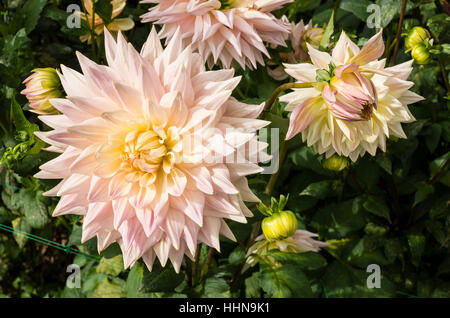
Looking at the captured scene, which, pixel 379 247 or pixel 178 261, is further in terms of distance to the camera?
pixel 379 247

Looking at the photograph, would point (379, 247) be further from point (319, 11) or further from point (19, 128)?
point (19, 128)

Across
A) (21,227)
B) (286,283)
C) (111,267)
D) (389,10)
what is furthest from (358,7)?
(21,227)

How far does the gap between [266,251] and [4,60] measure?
994 millimetres

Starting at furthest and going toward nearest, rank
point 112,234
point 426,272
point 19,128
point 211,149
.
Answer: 1. point 426,272
2. point 19,128
3. point 112,234
4. point 211,149

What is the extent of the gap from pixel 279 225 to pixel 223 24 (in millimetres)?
519

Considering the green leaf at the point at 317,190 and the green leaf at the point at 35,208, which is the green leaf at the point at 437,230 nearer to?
the green leaf at the point at 317,190

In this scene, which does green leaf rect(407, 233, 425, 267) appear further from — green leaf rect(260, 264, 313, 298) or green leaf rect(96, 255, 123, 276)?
green leaf rect(96, 255, 123, 276)

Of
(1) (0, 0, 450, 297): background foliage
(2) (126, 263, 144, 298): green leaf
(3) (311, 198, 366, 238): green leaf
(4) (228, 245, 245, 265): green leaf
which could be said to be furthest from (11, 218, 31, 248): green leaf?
(3) (311, 198, 366, 238): green leaf

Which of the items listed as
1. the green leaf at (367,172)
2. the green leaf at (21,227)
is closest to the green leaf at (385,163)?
the green leaf at (367,172)

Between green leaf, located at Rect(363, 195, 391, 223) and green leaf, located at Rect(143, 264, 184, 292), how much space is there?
673 millimetres

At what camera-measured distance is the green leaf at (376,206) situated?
4.78 ft
